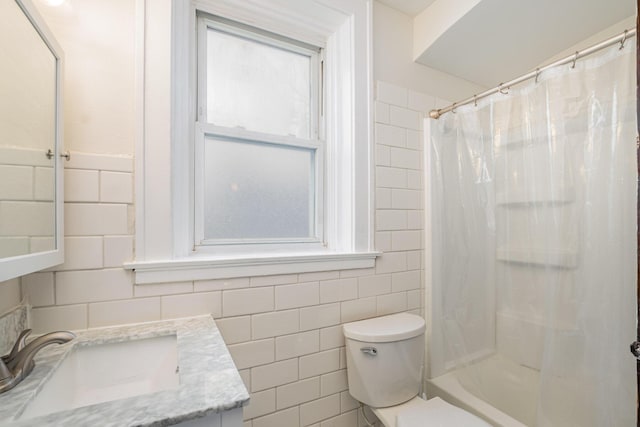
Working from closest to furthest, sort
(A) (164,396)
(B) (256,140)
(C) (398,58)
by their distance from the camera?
(A) (164,396), (B) (256,140), (C) (398,58)

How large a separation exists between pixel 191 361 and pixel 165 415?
0.69ft

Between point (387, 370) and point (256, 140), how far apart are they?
1.20m

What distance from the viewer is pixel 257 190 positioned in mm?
1351

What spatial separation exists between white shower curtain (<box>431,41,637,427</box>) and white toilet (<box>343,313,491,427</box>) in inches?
15.1

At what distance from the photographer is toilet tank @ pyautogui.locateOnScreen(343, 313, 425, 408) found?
48.4 inches

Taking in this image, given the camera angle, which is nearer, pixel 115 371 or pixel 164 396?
pixel 164 396

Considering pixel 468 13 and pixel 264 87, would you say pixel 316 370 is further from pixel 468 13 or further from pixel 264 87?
pixel 468 13

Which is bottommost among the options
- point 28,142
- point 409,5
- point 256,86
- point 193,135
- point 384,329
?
point 384,329

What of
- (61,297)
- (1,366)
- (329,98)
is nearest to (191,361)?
(1,366)

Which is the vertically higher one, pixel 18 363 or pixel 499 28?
pixel 499 28

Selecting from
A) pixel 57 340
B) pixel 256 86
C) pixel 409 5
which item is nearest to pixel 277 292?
pixel 57 340

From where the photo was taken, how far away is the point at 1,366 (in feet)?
1.92

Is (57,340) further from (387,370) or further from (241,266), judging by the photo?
(387,370)

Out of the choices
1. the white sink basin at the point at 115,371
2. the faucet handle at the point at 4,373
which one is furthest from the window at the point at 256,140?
the faucet handle at the point at 4,373
